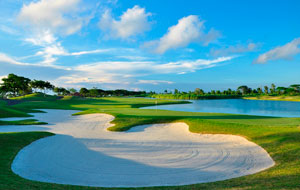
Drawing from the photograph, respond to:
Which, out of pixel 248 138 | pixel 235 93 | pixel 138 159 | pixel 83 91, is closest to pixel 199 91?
pixel 235 93

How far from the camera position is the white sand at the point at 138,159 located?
723 centimetres

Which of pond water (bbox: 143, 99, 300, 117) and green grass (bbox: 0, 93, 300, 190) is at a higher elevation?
green grass (bbox: 0, 93, 300, 190)

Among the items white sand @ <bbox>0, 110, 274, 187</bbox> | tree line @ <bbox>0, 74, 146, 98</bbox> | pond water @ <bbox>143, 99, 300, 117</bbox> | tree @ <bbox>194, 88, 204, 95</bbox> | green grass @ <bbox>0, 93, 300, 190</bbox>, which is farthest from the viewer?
tree @ <bbox>194, 88, 204, 95</bbox>

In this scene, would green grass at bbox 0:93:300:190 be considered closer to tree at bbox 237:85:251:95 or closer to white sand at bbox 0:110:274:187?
white sand at bbox 0:110:274:187

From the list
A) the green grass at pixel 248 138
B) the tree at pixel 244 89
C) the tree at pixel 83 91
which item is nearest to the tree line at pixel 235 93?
the tree at pixel 244 89

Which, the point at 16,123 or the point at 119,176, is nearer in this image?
the point at 119,176

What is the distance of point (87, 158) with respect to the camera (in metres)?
9.50

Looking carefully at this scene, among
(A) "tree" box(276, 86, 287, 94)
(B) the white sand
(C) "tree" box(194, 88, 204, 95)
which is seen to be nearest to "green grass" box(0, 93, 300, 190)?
(B) the white sand

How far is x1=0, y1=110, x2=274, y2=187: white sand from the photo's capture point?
23.7ft

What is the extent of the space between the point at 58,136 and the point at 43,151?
3682mm

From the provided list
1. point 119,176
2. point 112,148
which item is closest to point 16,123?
point 112,148

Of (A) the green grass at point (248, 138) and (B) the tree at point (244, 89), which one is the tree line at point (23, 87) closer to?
(A) the green grass at point (248, 138)

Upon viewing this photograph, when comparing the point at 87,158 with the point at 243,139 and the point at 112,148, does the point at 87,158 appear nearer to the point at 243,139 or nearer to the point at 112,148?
the point at 112,148

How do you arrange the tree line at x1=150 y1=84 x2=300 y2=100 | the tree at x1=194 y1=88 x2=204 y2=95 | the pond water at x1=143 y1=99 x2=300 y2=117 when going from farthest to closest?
the tree at x1=194 y1=88 x2=204 y2=95
the tree line at x1=150 y1=84 x2=300 y2=100
the pond water at x1=143 y1=99 x2=300 y2=117
